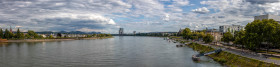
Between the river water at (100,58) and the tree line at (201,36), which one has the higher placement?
the tree line at (201,36)

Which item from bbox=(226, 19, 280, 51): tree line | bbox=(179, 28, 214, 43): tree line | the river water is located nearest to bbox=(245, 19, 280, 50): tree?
bbox=(226, 19, 280, 51): tree line

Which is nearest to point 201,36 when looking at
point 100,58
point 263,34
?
point 263,34

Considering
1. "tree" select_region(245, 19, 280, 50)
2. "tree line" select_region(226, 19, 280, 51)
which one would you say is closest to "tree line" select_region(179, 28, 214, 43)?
"tree line" select_region(226, 19, 280, 51)

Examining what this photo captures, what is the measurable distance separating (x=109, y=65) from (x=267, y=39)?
41.5m

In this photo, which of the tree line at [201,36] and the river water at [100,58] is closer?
the river water at [100,58]

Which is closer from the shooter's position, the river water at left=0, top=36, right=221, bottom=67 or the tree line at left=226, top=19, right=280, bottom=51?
the river water at left=0, top=36, right=221, bottom=67

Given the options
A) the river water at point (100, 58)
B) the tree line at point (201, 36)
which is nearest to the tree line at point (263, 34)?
the river water at point (100, 58)

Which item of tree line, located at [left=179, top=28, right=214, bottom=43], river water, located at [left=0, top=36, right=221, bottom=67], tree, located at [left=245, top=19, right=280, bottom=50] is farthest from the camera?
tree line, located at [left=179, top=28, right=214, bottom=43]

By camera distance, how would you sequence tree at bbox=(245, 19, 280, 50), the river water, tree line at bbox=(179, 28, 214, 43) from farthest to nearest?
1. tree line at bbox=(179, 28, 214, 43)
2. tree at bbox=(245, 19, 280, 50)
3. the river water

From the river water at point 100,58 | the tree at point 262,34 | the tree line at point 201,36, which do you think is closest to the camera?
the river water at point 100,58

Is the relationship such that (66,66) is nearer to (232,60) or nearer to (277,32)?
(232,60)

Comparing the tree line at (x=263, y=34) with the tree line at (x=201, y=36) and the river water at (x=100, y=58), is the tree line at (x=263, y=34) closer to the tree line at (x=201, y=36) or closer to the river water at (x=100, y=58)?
the river water at (x=100, y=58)

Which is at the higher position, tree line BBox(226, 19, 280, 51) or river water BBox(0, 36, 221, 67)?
tree line BBox(226, 19, 280, 51)

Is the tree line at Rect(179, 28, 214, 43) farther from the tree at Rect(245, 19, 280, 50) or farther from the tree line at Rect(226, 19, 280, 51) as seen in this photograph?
the tree at Rect(245, 19, 280, 50)
